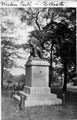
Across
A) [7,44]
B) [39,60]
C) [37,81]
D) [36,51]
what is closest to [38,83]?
[37,81]

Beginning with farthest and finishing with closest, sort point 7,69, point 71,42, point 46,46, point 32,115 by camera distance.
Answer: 1. point 46,46
2. point 71,42
3. point 7,69
4. point 32,115

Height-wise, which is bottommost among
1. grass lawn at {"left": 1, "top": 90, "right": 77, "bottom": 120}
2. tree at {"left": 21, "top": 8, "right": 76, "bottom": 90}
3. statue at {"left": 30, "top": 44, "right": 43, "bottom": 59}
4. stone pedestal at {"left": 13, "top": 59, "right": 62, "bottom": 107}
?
grass lawn at {"left": 1, "top": 90, "right": 77, "bottom": 120}

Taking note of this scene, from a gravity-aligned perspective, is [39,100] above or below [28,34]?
below

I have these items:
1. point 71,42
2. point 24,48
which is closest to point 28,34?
point 24,48

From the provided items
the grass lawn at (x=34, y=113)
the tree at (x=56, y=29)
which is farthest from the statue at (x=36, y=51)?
the grass lawn at (x=34, y=113)

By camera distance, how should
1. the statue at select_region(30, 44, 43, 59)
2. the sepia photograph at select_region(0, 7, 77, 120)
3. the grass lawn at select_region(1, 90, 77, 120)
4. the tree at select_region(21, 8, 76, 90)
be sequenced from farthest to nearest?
the statue at select_region(30, 44, 43, 59) → the tree at select_region(21, 8, 76, 90) → the sepia photograph at select_region(0, 7, 77, 120) → the grass lawn at select_region(1, 90, 77, 120)

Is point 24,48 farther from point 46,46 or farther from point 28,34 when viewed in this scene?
point 46,46

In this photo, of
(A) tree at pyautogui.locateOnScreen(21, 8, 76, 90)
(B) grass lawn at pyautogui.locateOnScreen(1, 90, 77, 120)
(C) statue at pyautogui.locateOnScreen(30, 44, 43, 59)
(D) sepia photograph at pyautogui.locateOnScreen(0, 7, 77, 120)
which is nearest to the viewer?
(B) grass lawn at pyautogui.locateOnScreen(1, 90, 77, 120)

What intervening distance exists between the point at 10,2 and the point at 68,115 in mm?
1761

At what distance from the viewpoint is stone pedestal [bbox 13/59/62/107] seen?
3.31 metres

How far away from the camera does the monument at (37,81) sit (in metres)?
3.29

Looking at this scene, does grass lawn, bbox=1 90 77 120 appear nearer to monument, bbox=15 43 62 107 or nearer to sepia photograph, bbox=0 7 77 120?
sepia photograph, bbox=0 7 77 120

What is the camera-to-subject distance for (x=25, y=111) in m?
2.74

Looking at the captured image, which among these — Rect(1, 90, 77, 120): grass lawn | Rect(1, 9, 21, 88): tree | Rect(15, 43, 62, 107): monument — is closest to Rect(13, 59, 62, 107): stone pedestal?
Rect(15, 43, 62, 107): monument
